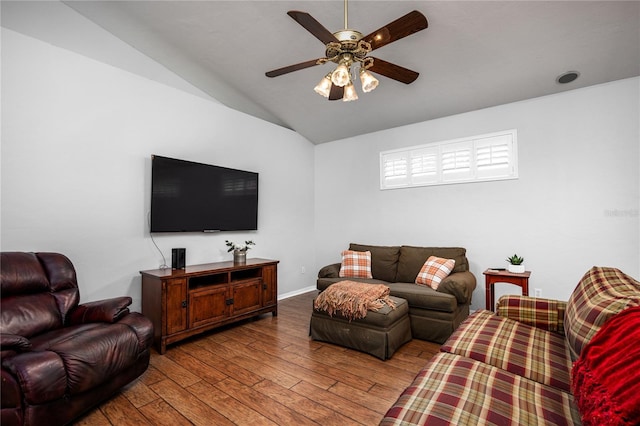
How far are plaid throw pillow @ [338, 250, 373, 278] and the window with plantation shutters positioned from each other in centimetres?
124

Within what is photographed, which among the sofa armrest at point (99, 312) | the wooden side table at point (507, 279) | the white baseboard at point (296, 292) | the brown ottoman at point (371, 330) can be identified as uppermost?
the wooden side table at point (507, 279)

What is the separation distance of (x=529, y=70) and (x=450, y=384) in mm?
3340

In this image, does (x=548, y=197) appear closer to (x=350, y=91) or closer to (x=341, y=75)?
(x=350, y=91)

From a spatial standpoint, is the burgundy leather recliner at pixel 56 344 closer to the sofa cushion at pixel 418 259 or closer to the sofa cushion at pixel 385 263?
the sofa cushion at pixel 385 263

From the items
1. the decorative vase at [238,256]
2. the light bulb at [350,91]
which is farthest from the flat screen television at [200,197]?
the light bulb at [350,91]

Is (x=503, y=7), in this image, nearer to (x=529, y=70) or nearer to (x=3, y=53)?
(x=529, y=70)

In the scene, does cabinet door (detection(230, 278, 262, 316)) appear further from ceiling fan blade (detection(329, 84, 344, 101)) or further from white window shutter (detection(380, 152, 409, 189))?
white window shutter (detection(380, 152, 409, 189))

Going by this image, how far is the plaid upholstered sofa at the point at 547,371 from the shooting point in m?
0.99

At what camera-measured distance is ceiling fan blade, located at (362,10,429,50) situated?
6.00ft

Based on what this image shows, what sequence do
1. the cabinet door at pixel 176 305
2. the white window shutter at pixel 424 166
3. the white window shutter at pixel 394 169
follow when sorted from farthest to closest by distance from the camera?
the white window shutter at pixel 394 169
the white window shutter at pixel 424 166
the cabinet door at pixel 176 305

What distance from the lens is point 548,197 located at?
3508 millimetres

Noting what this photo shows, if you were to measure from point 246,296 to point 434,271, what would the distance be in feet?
7.39

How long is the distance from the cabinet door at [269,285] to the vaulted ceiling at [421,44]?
95.4 inches

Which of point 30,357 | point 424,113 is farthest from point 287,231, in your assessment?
point 30,357
